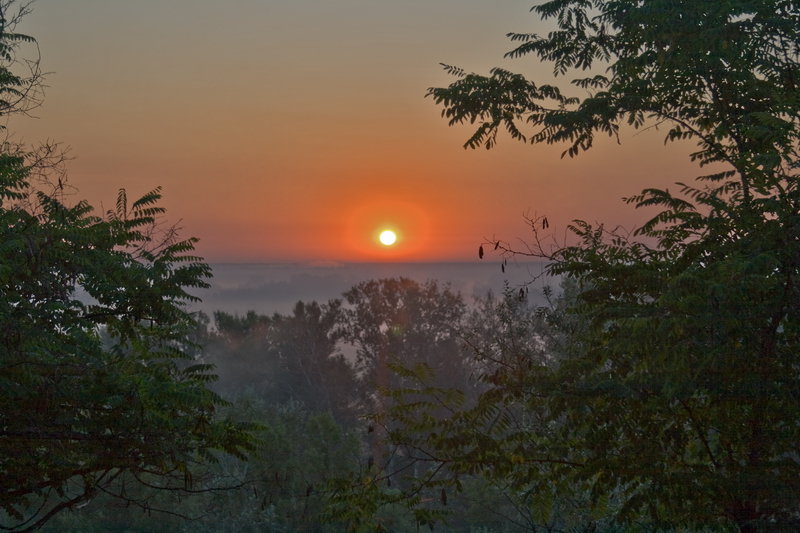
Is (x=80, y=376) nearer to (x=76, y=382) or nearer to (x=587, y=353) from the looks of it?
(x=76, y=382)

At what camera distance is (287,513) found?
1304 inches

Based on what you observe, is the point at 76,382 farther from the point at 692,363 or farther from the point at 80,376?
the point at 692,363

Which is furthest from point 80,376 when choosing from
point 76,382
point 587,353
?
point 587,353

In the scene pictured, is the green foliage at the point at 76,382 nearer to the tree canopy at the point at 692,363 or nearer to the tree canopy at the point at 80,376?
the tree canopy at the point at 80,376

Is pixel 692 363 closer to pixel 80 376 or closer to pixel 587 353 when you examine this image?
pixel 587 353

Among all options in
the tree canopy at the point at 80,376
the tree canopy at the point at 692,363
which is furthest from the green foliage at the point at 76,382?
the tree canopy at the point at 692,363

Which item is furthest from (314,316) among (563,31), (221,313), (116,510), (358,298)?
(563,31)

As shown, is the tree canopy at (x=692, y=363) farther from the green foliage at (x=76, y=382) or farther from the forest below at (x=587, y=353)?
the green foliage at (x=76, y=382)

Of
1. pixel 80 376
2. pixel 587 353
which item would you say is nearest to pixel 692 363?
pixel 587 353

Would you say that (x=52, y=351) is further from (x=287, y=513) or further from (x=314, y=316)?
(x=314, y=316)

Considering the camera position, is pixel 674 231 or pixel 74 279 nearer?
pixel 674 231

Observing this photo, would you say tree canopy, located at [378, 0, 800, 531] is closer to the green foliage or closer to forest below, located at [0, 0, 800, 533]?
forest below, located at [0, 0, 800, 533]

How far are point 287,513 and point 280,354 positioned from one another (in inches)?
1594

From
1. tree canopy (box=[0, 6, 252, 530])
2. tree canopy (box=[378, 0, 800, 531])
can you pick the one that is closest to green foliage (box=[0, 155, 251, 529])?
tree canopy (box=[0, 6, 252, 530])
